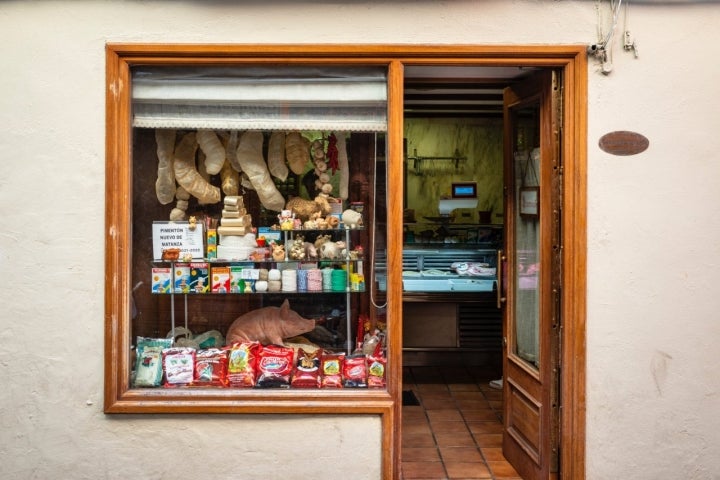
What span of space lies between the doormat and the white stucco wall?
7.80 feet

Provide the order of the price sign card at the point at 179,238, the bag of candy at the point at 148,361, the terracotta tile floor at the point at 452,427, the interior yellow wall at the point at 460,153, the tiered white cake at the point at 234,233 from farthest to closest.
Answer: the interior yellow wall at the point at 460,153, the terracotta tile floor at the point at 452,427, the tiered white cake at the point at 234,233, the price sign card at the point at 179,238, the bag of candy at the point at 148,361

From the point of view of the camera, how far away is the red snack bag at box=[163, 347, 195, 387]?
14.7ft

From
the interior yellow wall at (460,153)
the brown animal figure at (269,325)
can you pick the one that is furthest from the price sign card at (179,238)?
the interior yellow wall at (460,153)

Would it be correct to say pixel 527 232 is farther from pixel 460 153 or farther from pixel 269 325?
pixel 460 153

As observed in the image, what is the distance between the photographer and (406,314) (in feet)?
25.1

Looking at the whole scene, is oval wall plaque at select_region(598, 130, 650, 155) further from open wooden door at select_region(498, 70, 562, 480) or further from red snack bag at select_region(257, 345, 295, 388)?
red snack bag at select_region(257, 345, 295, 388)

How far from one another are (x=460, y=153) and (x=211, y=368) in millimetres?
6645

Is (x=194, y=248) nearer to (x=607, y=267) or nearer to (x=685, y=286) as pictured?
(x=607, y=267)

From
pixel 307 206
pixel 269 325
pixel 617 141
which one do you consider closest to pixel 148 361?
pixel 269 325

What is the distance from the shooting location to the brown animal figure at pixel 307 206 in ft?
15.4

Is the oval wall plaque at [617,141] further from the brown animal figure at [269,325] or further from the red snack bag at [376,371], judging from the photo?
the brown animal figure at [269,325]

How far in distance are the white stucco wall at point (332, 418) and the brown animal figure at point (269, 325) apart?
23.5 inches

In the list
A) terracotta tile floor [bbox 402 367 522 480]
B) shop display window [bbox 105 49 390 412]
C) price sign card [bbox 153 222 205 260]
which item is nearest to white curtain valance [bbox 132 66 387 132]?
shop display window [bbox 105 49 390 412]

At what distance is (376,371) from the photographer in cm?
448
